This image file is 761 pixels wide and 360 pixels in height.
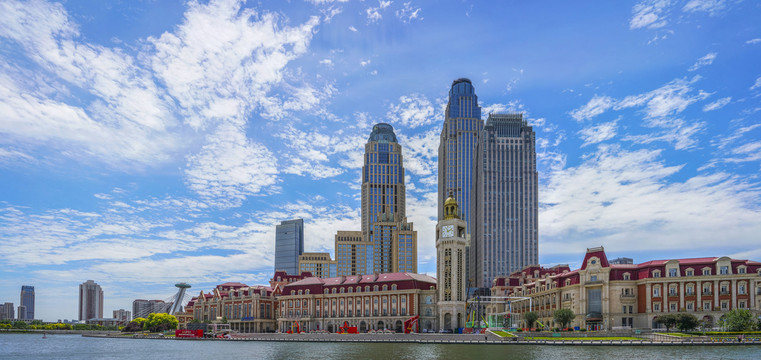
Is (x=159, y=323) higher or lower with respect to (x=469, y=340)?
lower

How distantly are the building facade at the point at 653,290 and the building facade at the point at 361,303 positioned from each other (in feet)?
109

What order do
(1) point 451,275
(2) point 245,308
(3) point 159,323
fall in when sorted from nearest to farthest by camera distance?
1. (1) point 451,275
2. (2) point 245,308
3. (3) point 159,323

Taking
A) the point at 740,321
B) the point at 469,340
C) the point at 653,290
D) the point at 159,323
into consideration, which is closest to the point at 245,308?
the point at 159,323

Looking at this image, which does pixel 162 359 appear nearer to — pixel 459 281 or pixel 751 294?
pixel 459 281

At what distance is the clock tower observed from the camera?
474ft

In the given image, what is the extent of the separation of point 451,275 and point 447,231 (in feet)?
36.6

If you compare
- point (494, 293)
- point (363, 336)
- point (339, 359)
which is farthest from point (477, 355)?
point (494, 293)

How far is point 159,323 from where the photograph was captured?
183 meters

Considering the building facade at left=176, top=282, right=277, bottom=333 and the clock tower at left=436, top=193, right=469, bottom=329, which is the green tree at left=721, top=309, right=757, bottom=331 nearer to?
the clock tower at left=436, top=193, right=469, bottom=329

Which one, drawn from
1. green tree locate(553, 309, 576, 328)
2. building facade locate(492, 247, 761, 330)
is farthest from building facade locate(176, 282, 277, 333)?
green tree locate(553, 309, 576, 328)

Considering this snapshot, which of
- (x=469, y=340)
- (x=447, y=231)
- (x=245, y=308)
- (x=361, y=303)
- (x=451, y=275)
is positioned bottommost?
(x=245, y=308)

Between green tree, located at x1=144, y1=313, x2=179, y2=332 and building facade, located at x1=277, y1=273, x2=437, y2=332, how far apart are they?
36593 millimetres

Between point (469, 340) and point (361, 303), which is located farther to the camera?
point (361, 303)

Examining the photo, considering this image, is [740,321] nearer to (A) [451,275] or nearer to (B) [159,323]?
(A) [451,275]
